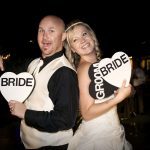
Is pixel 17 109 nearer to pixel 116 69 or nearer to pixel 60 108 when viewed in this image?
pixel 60 108

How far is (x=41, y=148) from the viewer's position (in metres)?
2.38

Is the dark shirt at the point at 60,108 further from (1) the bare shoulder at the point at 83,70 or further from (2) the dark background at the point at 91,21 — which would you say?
(2) the dark background at the point at 91,21

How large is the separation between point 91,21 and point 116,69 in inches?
570

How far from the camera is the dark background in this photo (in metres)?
14.5

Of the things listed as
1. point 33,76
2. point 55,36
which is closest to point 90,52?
point 55,36

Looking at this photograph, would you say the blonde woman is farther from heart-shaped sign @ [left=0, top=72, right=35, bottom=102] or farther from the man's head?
heart-shaped sign @ [left=0, top=72, right=35, bottom=102]

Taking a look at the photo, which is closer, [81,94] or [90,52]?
[81,94]

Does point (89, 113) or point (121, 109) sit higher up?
point (89, 113)

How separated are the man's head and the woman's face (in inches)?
8.1

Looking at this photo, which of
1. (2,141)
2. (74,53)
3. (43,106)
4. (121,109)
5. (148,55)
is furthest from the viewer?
(148,55)

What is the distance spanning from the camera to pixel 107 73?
248 centimetres

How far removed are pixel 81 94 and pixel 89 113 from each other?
0.16 meters

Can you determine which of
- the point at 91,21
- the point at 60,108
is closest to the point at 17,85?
the point at 60,108

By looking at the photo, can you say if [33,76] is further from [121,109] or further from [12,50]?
[12,50]
